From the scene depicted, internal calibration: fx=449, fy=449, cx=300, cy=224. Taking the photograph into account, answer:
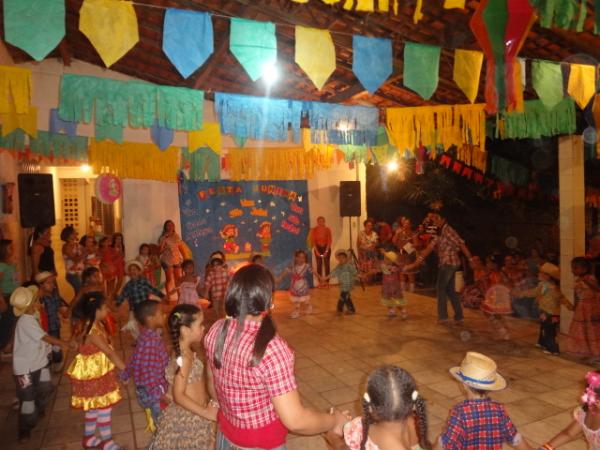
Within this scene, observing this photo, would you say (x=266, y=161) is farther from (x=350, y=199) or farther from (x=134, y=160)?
(x=134, y=160)

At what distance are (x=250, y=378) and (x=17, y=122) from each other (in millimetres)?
6035

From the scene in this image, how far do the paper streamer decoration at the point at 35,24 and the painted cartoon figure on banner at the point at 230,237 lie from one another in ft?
24.3

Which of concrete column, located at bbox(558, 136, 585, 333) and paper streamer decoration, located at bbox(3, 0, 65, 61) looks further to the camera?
concrete column, located at bbox(558, 136, 585, 333)

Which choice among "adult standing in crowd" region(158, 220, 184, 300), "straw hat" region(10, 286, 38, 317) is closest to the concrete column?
"straw hat" region(10, 286, 38, 317)

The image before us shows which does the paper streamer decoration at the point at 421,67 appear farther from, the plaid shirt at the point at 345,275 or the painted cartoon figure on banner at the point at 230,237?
the painted cartoon figure on banner at the point at 230,237

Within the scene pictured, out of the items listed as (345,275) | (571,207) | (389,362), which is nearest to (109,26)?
(389,362)

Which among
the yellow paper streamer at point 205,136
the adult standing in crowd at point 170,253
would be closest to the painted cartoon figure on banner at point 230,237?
the adult standing in crowd at point 170,253

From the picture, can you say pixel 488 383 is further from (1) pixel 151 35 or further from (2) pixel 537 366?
(1) pixel 151 35

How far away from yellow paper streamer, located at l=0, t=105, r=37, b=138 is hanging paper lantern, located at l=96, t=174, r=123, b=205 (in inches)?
131

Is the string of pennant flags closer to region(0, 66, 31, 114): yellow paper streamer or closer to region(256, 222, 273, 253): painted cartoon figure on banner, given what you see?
region(0, 66, 31, 114): yellow paper streamer

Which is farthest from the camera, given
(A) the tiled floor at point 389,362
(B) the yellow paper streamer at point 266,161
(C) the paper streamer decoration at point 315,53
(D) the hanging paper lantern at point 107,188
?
(B) the yellow paper streamer at point 266,161

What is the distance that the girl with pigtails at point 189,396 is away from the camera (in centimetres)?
254

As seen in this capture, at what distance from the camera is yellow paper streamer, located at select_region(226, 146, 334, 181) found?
10.4 m

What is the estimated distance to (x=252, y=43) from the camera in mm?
4699
